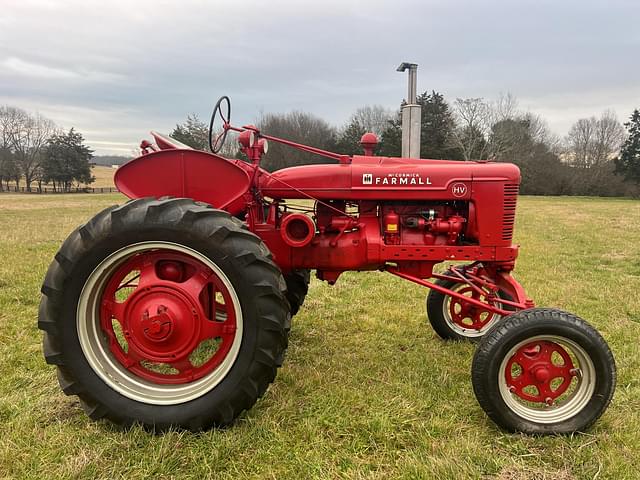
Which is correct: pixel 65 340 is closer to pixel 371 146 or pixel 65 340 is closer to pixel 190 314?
pixel 190 314

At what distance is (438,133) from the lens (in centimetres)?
3759

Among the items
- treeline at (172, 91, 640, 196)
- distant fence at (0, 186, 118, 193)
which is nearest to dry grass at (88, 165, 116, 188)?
distant fence at (0, 186, 118, 193)

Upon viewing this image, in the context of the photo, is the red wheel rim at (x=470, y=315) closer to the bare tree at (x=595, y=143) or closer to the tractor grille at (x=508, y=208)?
the tractor grille at (x=508, y=208)

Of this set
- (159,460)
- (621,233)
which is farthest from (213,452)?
(621,233)

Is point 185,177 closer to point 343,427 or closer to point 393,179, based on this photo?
point 393,179

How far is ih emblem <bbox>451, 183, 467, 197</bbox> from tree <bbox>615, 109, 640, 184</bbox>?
140 ft

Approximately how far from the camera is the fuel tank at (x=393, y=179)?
9.71ft

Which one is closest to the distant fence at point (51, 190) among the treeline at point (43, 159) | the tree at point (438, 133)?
the treeline at point (43, 159)

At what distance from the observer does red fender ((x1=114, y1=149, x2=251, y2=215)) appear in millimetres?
2863

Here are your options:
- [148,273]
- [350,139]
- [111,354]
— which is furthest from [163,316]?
[350,139]

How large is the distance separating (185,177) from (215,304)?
0.86 m

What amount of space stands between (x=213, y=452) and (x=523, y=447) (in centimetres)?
160

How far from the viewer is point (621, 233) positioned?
37.6ft

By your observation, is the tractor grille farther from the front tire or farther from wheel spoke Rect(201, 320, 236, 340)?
wheel spoke Rect(201, 320, 236, 340)
